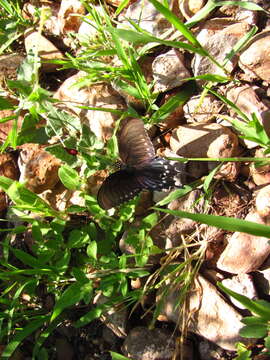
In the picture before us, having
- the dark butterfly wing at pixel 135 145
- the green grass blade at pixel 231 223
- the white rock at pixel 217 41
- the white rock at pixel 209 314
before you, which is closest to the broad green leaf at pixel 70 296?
the white rock at pixel 209 314

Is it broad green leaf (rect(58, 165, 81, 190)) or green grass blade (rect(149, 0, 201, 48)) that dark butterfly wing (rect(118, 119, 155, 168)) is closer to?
broad green leaf (rect(58, 165, 81, 190))

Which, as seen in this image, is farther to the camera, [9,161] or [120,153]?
[9,161]

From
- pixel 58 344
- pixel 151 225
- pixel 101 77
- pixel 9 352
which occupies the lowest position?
pixel 58 344

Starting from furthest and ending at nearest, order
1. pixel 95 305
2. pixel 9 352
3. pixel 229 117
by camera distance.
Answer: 1. pixel 95 305
2. pixel 9 352
3. pixel 229 117

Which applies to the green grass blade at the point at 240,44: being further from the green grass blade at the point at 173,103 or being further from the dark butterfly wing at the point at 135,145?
the dark butterfly wing at the point at 135,145

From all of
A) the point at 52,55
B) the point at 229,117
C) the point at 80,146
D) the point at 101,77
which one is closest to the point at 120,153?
the point at 80,146

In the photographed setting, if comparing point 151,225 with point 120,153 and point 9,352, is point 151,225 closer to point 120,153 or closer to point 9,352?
point 120,153

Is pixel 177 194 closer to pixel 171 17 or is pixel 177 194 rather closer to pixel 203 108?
pixel 203 108

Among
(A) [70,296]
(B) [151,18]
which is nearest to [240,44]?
(B) [151,18]
